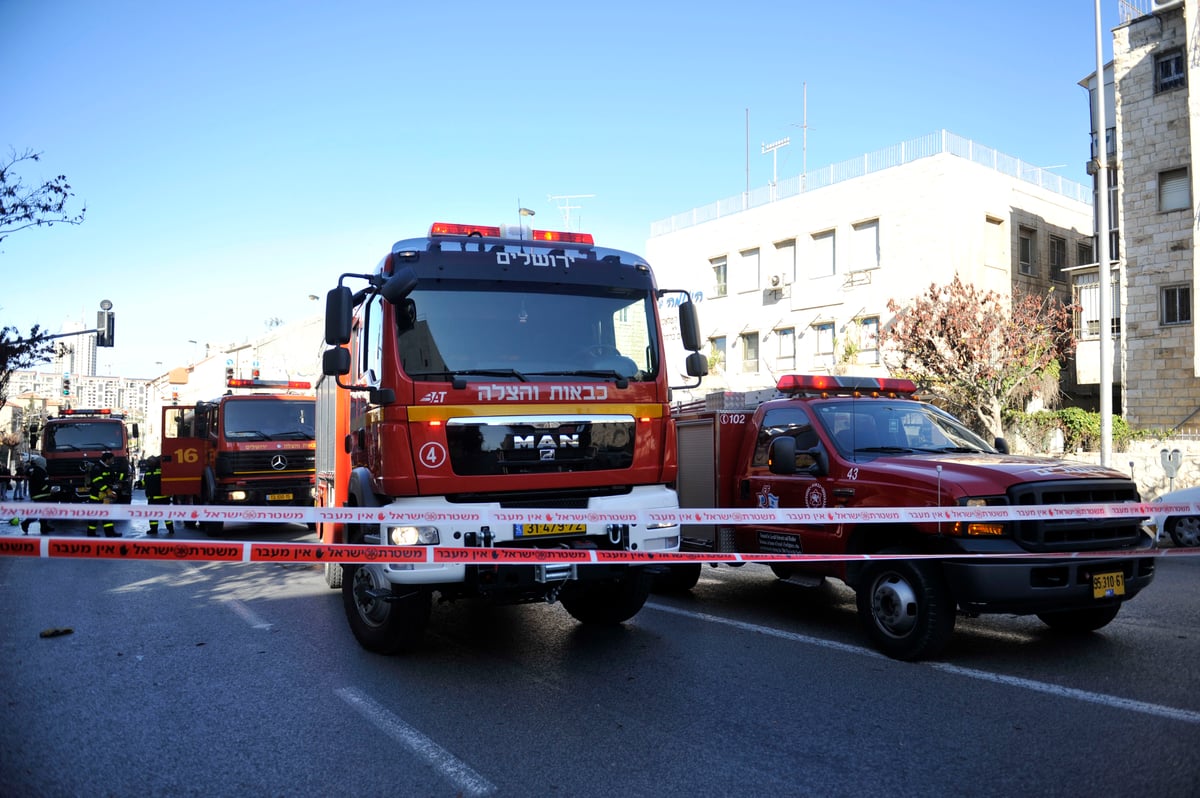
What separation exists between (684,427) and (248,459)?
9.59 m

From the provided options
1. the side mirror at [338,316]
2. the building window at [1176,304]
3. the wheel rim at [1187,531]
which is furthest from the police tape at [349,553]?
the building window at [1176,304]

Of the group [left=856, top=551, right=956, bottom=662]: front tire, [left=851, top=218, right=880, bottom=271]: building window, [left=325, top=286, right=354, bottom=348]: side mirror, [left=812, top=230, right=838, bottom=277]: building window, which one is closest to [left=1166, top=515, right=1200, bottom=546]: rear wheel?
[left=856, top=551, right=956, bottom=662]: front tire

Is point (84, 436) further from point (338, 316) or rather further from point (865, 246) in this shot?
point (865, 246)

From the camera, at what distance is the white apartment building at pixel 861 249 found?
26.0 m

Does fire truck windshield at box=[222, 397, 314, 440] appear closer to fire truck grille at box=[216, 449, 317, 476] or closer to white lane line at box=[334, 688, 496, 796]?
fire truck grille at box=[216, 449, 317, 476]

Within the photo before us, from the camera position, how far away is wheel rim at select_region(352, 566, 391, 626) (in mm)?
Answer: 6316

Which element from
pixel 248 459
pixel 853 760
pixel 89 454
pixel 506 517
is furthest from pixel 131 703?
pixel 89 454

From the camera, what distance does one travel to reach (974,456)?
6.82m

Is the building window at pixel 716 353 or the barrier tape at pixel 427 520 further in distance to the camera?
the building window at pixel 716 353

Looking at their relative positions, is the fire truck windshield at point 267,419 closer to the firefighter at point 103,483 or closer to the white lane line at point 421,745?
the firefighter at point 103,483

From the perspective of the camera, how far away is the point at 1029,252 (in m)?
28.5

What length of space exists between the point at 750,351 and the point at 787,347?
1872 millimetres

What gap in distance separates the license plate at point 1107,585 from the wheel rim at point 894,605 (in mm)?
1181

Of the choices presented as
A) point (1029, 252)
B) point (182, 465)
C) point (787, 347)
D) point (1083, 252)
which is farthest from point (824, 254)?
point (182, 465)
